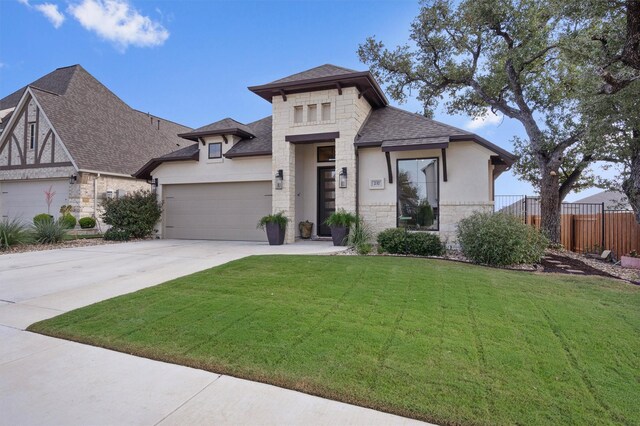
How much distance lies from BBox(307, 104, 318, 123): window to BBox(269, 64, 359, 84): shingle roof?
0.91 m

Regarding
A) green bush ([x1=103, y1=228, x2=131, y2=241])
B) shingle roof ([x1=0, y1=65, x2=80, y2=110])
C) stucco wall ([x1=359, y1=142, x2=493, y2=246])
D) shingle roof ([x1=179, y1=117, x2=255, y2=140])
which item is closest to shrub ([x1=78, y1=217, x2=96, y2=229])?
green bush ([x1=103, y1=228, x2=131, y2=241])

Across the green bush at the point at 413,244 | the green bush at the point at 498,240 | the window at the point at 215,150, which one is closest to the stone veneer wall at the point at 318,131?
the green bush at the point at 413,244

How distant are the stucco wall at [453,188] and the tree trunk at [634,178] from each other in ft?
11.4

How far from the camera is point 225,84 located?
14.1 meters

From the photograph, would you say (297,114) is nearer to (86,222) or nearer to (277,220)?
(277,220)

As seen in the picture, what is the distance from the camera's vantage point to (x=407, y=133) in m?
10.9

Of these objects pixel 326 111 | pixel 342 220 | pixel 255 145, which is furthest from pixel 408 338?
pixel 255 145

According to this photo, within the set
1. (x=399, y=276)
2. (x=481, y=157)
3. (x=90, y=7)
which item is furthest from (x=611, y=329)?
(x=90, y=7)

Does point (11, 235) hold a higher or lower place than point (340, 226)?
lower

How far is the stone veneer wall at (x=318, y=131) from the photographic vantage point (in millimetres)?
11195

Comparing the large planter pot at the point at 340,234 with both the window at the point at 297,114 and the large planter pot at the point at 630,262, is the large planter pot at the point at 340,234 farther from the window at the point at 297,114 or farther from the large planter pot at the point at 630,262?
the large planter pot at the point at 630,262

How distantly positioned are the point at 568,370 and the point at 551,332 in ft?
2.99

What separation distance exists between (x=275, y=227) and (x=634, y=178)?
10121 millimetres

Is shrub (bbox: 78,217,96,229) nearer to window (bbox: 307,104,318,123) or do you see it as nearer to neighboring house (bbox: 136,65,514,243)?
neighboring house (bbox: 136,65,514,243)
